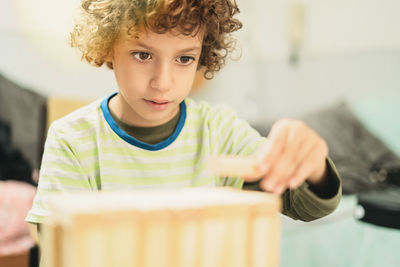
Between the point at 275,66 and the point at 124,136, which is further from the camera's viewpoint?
the point at 275,66

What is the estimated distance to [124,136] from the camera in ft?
2.76

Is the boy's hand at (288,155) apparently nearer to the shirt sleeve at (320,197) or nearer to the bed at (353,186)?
the shirt sleeve at (320,197)

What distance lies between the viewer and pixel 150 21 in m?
0.73

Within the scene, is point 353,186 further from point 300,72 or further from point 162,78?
point 162,78

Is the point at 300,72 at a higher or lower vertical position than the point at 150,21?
lower

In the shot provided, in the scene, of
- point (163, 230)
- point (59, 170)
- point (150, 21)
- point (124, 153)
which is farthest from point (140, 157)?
point (163, 230)

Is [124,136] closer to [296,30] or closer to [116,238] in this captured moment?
[116,238]

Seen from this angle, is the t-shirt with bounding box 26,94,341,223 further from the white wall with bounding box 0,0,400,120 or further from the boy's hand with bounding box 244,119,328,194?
the white wall with bounding box 0,0,400,120

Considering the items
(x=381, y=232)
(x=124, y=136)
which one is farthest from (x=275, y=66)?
(x=124, y=136)

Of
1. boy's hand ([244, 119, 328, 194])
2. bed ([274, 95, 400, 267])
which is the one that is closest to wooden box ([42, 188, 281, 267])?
boy's hand ([244, 119, 328, 194])

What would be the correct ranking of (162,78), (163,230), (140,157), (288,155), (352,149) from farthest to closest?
(352,149) → (140,157) → (162,78) → (288,155) → (163,230)

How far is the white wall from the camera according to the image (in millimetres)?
2086

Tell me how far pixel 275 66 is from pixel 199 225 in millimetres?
2437

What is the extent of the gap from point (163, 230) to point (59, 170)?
391 millimetres
